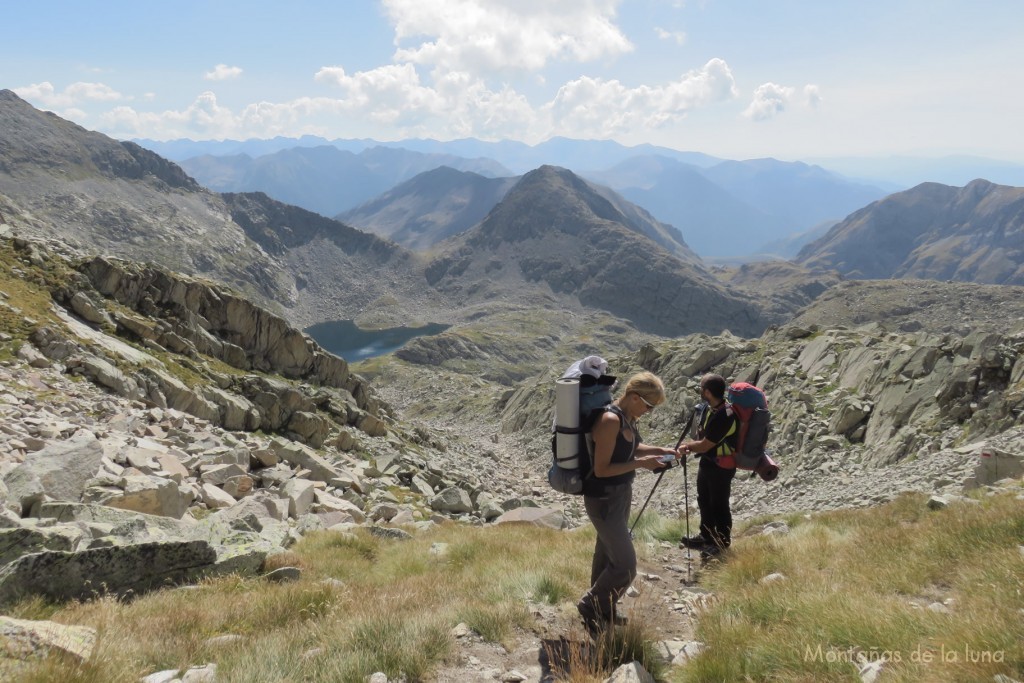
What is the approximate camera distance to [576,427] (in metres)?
6.42

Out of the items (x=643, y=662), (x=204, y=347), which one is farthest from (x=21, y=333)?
(x=643, y=662)

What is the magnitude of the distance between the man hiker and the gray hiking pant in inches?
112

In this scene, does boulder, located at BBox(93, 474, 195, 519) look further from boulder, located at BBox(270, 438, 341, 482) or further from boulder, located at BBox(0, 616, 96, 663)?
boulder, located at BBox(270, 438, 341, 482)

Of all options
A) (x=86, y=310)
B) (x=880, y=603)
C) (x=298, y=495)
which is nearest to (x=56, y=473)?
(x=298, y=495)

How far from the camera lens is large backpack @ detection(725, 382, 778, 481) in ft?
31.2

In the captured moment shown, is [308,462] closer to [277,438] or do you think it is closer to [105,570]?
[277,438]

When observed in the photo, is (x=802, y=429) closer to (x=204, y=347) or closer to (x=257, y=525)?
(x=257, y=525)

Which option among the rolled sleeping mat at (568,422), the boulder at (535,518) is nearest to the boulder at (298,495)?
the boulder at (535,518)

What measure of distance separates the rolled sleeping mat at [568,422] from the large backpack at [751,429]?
433 cm

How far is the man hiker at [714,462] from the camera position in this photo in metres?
9.58

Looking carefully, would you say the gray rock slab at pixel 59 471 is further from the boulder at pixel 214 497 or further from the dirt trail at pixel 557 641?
the dirt trail at pixel 557 641

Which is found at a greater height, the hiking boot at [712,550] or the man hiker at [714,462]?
the man hiker at [714,462]

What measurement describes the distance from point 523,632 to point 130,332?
3283 centimetres

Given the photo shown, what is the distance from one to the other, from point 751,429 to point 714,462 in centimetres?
85
